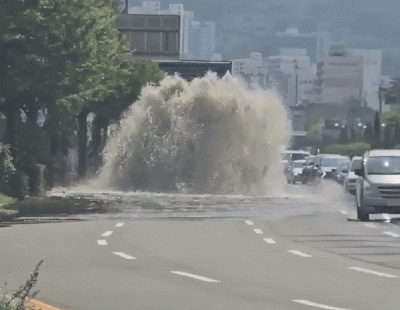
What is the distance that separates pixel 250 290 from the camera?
39.9 feet

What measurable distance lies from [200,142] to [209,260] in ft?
87.5

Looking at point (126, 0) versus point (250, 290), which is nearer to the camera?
point (250, 290)

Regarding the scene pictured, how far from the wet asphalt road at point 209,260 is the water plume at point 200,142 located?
524 inches

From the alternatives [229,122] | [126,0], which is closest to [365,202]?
[229,122]

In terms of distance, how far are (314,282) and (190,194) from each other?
2810 centimetres

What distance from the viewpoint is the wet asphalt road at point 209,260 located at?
11477mm

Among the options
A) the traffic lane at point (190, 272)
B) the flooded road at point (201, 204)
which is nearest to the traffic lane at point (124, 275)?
the traffic lane at point (190, 272)

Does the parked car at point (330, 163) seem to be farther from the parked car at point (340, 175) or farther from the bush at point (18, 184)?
the bush at point (18, 184)

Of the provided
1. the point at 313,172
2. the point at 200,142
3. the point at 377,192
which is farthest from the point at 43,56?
the point at 313,172

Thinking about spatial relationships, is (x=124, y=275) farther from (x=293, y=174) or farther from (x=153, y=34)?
(x=153, y=34)

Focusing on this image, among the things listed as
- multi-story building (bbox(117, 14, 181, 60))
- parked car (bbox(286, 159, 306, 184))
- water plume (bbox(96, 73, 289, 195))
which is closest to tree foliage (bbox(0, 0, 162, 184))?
water plume (bbox(96, 73, 289, 195))

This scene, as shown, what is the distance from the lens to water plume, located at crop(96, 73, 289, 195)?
42156mm

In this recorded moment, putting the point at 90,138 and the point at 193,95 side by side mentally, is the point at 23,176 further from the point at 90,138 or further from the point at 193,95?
the point at 90,138

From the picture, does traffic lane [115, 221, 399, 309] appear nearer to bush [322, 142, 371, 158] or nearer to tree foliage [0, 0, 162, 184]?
tree foliage [0, 0, 162, 184]
